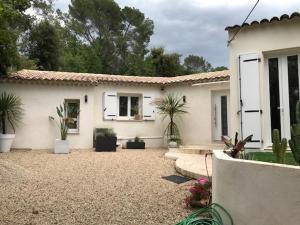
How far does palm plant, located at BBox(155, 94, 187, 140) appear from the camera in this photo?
1294cm

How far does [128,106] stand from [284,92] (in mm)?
7945

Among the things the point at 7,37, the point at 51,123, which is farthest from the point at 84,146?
the point at 7,37

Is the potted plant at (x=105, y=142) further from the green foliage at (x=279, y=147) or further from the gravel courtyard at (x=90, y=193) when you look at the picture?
the green foliage at (x=279, y=147)

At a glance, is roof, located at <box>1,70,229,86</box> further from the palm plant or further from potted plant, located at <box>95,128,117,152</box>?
potted plant, located at <box>95,128,117,152</box>

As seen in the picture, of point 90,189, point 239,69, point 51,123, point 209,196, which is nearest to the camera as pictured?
point 209,196

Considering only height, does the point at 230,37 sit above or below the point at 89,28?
below

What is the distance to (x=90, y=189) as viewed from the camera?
6.01m

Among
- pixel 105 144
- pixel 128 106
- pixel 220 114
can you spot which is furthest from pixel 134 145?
pixel 220 114

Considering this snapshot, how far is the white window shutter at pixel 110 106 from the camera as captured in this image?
44.2 feet

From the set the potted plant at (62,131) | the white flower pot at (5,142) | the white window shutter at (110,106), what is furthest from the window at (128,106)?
the white flower pot at (5,142)

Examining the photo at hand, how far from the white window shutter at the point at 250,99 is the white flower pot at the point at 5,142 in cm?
798

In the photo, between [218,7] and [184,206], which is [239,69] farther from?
[184,206]

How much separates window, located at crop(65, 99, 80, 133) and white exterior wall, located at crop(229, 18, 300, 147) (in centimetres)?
708

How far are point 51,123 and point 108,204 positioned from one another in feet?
27.2
